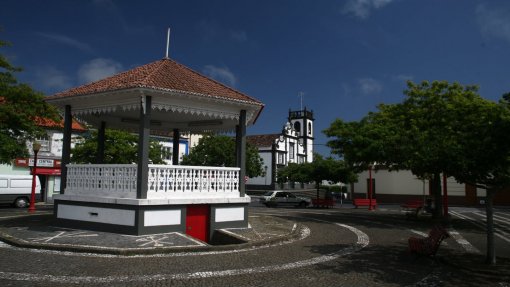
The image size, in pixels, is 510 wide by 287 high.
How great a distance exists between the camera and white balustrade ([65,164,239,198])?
10922mm

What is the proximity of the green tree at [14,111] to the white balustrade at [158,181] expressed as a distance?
17.3 ft

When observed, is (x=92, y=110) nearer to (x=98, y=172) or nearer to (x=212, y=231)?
(x=98, y=172)

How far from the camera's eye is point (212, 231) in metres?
11.7

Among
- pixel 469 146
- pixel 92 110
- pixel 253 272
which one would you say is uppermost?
pixel 92 110

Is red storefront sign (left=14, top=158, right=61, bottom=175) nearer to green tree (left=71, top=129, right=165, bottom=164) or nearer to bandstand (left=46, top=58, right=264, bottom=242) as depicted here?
green tree (left=71, top=129, right=165, bottom=164)

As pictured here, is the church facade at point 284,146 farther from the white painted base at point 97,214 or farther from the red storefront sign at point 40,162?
the white painted base at point 97,214

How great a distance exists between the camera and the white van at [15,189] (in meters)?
25.8

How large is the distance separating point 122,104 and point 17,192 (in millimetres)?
19733

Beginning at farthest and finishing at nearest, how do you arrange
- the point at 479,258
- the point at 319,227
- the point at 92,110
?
the point at 319,227 → the point at 92,110 → the point at 479,258

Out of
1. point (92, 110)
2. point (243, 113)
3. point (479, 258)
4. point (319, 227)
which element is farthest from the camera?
point (319, 227)

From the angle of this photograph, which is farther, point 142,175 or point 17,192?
point 17,192

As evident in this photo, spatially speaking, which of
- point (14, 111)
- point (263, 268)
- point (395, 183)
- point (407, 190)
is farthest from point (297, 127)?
point (263, 268)

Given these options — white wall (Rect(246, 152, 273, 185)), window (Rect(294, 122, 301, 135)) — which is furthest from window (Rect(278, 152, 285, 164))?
window (Rect(294, 122, 301, 135))

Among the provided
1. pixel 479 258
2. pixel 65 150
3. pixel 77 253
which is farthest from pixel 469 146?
pixel 65 150
